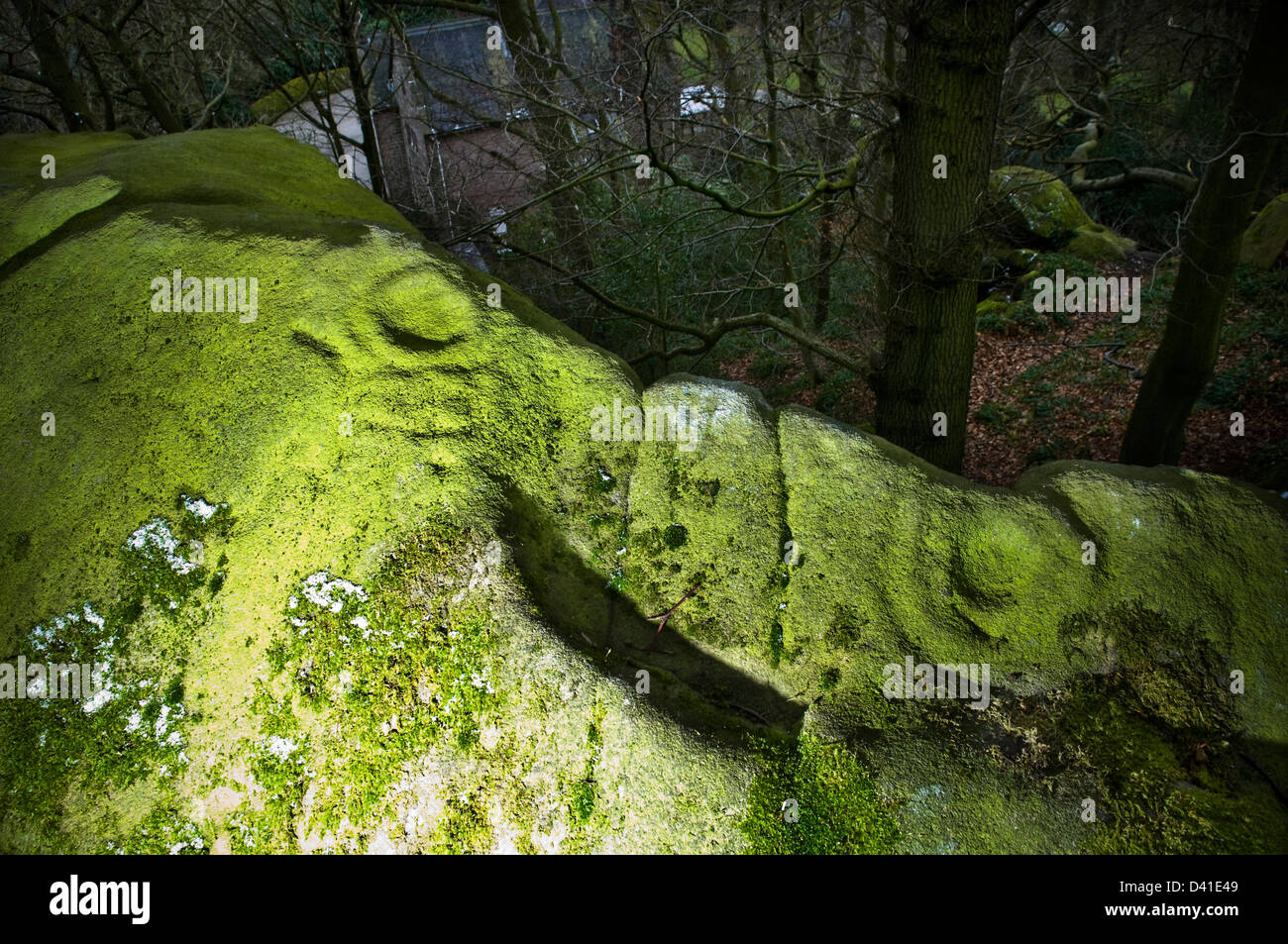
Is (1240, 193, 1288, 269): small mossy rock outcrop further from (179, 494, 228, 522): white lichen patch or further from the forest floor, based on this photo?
(179, 494, 228, 522): white lichen patch

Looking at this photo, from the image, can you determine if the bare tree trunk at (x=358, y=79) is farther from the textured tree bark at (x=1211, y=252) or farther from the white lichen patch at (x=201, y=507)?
the textured tree bark at (x=1211, y=252)

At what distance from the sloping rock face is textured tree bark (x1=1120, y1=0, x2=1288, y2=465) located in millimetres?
3409

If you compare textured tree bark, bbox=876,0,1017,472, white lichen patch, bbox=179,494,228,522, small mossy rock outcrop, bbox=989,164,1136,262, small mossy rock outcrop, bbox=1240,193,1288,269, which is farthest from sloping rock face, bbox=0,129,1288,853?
small mossy rock outcrop, bbox=989,164,1136,262

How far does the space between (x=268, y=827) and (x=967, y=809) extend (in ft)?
8.84

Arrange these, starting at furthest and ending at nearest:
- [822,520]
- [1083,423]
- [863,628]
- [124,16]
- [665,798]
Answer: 1. [1083,423]
2. [124,16]
3. [822,520]
4. [863,628]
5. [665,798]

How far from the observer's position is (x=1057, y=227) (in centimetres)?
1279

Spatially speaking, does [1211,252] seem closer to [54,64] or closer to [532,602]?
[532,602]

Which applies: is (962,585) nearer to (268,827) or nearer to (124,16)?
(268,827)

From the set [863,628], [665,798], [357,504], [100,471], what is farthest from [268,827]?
[863,628]

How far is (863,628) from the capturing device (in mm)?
3395

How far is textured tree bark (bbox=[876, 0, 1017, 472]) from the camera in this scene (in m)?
4.93

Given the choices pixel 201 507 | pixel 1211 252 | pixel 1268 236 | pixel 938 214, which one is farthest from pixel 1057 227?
pixel 201 507

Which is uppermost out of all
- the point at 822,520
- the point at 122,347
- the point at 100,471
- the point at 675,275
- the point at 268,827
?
the point at 675,275

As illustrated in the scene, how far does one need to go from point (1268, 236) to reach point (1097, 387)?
4.13 m
